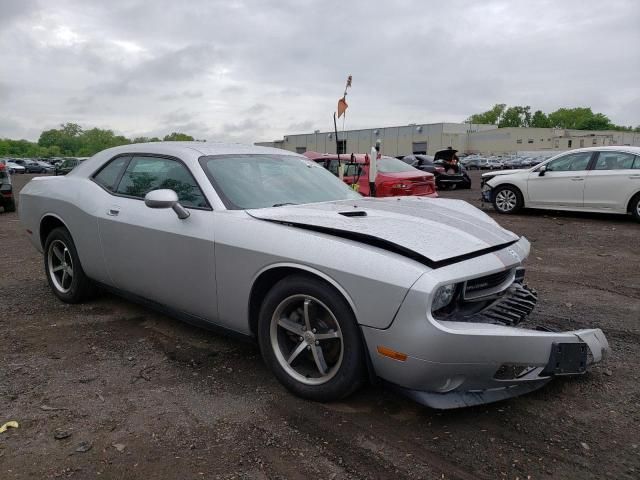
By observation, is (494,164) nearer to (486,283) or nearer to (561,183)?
(561,183)

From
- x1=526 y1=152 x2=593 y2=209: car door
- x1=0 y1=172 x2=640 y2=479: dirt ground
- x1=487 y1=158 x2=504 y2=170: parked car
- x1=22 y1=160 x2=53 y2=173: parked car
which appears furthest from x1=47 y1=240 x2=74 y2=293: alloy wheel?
x1=22 y1=160 x2=53 y2=173: parked car

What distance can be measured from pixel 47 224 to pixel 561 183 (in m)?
9.65

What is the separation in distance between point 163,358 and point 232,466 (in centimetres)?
139

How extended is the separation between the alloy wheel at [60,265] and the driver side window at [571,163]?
9.63m

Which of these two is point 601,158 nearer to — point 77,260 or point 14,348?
point 77,260

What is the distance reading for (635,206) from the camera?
9.66m

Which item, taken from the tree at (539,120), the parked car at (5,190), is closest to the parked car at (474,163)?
the parked car at (5,190)

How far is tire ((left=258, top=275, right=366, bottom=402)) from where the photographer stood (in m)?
2.58

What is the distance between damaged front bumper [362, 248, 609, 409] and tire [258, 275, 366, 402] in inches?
5.3

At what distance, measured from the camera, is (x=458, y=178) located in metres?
19.5

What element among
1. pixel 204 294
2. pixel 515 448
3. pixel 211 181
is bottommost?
pixel 515 448

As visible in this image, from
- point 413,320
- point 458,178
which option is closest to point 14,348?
point 413,320

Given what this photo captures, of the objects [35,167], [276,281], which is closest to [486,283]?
[276,281]

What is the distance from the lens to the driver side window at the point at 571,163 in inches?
399
